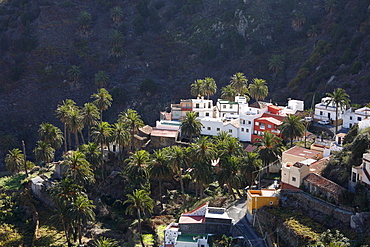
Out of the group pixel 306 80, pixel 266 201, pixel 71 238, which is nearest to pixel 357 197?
pixel 266 201

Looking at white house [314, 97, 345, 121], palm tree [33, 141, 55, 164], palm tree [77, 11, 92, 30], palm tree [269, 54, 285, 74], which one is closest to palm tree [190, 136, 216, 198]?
white house [314, 97, 345, 121]

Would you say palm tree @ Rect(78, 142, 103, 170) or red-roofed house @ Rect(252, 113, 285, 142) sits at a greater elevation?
red-roofed house @ Rect(252, 113, 285, 142)

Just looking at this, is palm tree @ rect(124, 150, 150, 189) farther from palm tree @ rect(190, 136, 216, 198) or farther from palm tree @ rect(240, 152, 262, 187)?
palm tree @ rect(240, 152, 262, 187)

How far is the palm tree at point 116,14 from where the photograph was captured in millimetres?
156500

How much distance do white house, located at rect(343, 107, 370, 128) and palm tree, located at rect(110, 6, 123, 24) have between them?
287 ft

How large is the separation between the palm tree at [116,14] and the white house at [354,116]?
3447 inches

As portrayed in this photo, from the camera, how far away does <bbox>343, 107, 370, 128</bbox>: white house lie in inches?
3444

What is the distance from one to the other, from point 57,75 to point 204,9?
50254 mm

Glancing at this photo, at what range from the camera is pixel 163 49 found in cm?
15112

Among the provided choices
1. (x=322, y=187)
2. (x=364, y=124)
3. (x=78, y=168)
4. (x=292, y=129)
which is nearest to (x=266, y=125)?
(x=292, y=129)

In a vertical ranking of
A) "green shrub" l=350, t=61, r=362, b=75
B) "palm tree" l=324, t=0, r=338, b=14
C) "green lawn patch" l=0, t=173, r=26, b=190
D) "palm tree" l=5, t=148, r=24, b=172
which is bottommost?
"green lawn patch" l=0, t=173, r=26, b=190

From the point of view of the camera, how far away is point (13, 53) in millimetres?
143375

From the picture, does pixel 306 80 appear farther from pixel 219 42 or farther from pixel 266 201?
pixel 266 201

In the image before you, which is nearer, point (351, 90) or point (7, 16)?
point (351, 90)
